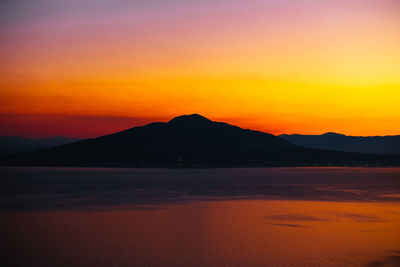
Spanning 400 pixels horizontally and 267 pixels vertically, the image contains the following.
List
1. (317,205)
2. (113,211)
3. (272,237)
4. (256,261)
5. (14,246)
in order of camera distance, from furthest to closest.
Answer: (317,205) → (113,211) → (272,237) → (14,246) → (256,261)

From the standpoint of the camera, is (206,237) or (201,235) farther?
(201,235)

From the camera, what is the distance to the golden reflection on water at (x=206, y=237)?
795 inches

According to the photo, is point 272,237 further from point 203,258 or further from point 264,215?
point 264,215

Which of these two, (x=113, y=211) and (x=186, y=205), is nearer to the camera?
(x=113, y=211)

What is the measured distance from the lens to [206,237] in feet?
83.1

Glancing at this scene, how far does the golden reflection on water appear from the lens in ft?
66.2

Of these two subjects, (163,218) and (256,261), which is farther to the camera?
(163,218)

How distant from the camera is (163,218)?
32.8 m

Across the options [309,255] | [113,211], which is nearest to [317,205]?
[113,211]

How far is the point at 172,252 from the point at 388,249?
10593mm

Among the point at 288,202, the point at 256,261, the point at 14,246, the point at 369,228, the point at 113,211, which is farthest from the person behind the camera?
the point at 288,202

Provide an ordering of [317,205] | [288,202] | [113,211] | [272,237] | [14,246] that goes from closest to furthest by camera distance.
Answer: [14,246], [272,237], [113,211], [317,205], [288,202]

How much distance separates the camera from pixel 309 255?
20719 mm

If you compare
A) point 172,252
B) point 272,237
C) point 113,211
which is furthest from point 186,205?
point 172,252
